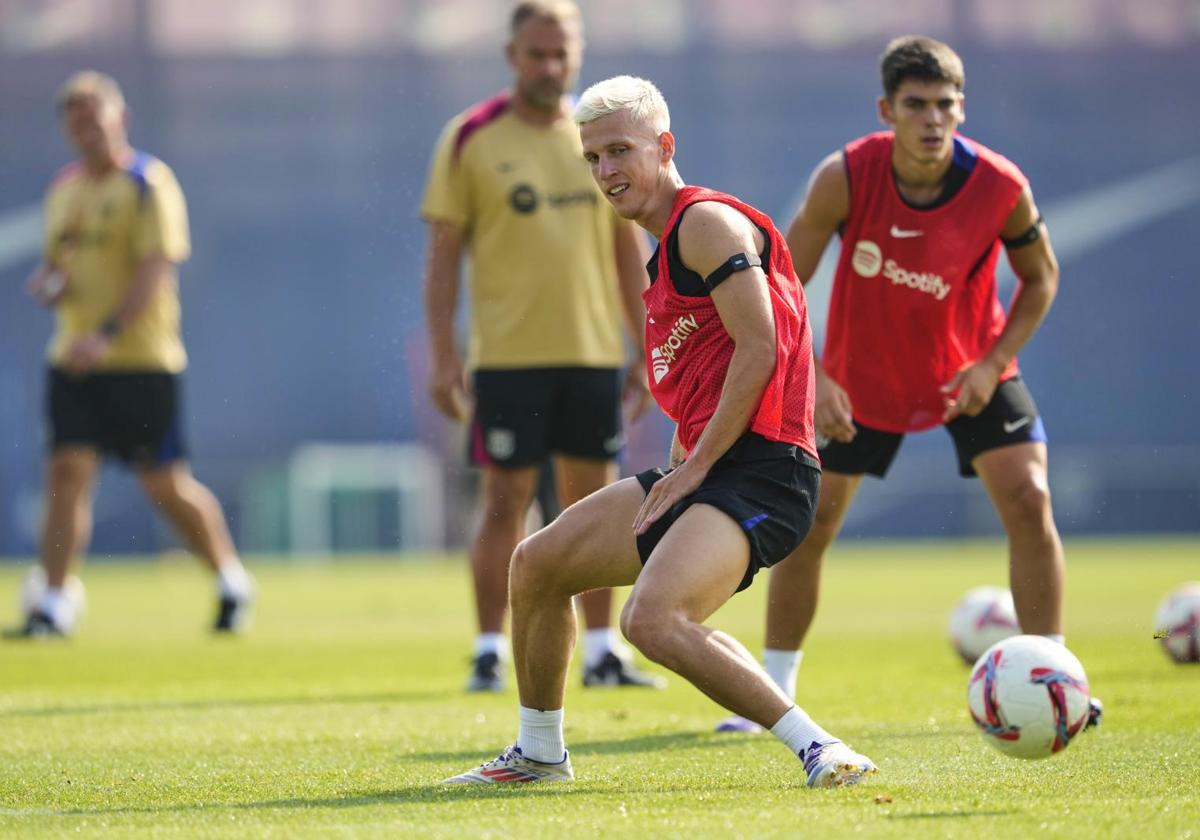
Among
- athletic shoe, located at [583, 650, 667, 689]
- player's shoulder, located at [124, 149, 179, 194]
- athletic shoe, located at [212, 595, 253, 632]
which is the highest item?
player's shoulder, located at [124, 149, 179, 194]

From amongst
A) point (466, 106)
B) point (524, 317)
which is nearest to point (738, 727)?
point (524, 317)

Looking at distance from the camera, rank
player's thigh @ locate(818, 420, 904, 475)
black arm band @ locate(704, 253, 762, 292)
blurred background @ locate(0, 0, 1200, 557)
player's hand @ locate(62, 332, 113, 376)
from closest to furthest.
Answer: black arm band @ locate(704, 253, 762, 292) → player's thigh @ locate(818, 420, 904, 475) → player's hand @ locate(62, 332, 113, 376) → blurred background @ locate(0, 0, 1200, 557)

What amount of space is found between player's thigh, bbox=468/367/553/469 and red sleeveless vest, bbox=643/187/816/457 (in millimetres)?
3169

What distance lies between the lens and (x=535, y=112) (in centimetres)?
841

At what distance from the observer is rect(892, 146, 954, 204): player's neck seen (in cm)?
641

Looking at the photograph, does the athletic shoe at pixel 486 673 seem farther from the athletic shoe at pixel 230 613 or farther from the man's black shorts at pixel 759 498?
the athletic shoe at pixel 230 613

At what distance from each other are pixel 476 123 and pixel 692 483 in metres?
3.83

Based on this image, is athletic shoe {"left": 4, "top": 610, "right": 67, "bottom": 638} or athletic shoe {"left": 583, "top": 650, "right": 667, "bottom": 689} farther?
athletic shoe {"left": 4, "top": 610, "right": 67, "bottom": 638}

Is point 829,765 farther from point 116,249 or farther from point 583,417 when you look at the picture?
point 116,249

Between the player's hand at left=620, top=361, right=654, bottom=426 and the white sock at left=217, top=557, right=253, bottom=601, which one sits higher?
the player's hand at left=620, top=361, right=654, bottom=426

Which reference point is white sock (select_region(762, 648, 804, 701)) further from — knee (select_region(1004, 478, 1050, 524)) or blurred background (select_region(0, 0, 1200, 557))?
blurred background (select_region(0, 0, 1200, 557))

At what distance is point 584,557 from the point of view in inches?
200

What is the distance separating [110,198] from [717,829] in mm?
8365

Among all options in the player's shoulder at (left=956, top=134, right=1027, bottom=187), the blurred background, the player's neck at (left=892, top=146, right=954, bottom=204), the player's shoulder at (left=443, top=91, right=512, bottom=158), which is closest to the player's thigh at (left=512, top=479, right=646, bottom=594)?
the player's neck at (left=892, top=146, right=954, bottom=204)
